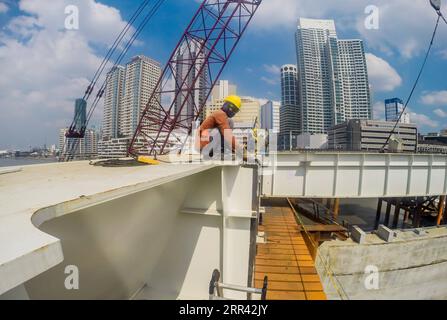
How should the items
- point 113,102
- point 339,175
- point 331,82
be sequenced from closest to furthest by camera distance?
point 339,175 < point 113,102 < point 331,82

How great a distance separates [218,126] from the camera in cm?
424

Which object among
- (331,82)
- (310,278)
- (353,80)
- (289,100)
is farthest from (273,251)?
(353,80)

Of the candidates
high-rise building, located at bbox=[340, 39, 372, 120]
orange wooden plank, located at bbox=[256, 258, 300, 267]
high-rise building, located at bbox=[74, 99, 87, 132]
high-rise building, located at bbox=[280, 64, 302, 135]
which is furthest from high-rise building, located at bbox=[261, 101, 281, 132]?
high-rise building, located at bbox=[340, 39, 372, 120]

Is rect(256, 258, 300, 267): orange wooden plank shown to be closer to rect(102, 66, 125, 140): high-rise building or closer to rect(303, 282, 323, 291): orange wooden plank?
rect(303, 282, 323, 291): orange wooden plank

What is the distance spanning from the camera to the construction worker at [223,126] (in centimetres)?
410

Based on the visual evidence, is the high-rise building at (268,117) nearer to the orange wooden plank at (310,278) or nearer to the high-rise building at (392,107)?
the orange wooden plank at (310,278)

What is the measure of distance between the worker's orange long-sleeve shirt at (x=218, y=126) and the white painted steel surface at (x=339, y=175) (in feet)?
20.6

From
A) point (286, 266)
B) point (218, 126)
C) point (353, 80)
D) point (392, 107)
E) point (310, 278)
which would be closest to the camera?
point (218, 126)

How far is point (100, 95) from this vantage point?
64.4 ft

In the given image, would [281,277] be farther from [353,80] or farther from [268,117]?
[353,80]

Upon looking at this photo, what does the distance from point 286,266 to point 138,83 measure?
3863 cm

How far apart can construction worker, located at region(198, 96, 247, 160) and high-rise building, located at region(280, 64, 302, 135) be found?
59.0 m
